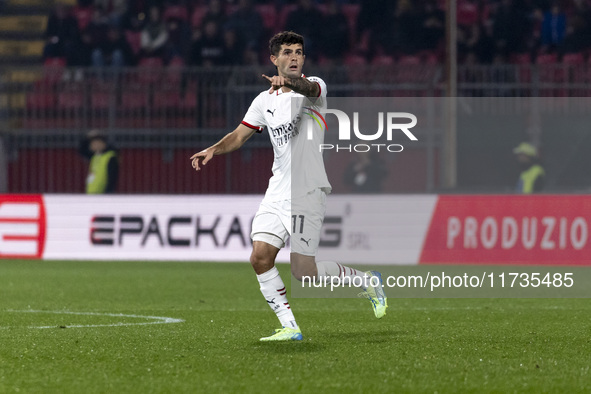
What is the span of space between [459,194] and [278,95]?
7.99 m

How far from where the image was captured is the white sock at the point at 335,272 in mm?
7793

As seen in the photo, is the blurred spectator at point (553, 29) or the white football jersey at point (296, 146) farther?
the blurred spectator at point (553, 29)

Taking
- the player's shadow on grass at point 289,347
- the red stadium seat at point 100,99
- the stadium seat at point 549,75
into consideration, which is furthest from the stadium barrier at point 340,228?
the player's shadow on grass at point 289,347

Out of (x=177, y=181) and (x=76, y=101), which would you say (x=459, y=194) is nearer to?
(x=177, y=181)

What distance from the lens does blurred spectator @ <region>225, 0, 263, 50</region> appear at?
2205 centimetres

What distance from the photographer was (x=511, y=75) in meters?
17.2

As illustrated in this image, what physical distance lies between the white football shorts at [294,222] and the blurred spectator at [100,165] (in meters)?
10.6

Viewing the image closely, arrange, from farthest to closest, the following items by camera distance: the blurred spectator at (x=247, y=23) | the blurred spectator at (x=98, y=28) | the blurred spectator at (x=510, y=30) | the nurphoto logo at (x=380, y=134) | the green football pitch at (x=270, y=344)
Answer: the blurred spectator at (x=98, y=28) < the blurred spectator at (x=247, y=23) < the blurred spectator at (x=510, y=30) < the nurphoto logo at (x=380, y=134) < the green football pitch at (x=270, y=344)

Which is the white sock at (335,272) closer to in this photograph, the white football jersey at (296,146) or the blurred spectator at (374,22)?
the white football jersey at (296,146)

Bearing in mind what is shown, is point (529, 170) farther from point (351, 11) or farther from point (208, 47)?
point (351, 11)

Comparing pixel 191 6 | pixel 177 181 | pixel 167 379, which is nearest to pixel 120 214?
pixel 177 181

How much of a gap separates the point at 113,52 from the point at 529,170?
9284 millimetres

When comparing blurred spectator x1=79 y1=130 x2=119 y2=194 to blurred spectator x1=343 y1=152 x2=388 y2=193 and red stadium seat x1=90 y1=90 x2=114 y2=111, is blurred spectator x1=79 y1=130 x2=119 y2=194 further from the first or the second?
blurred spectator x1=343 y1=152 x2=388 y2=193

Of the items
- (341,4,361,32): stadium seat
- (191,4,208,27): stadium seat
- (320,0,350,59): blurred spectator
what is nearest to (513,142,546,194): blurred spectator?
(320,0,350,59): blurred spectator
